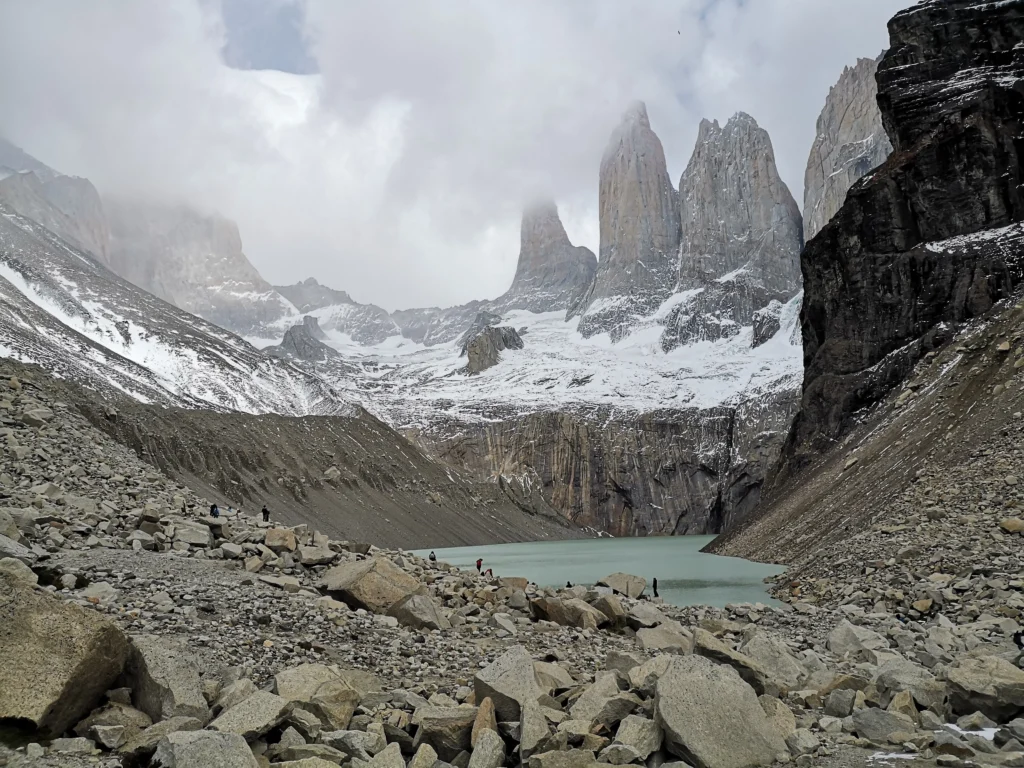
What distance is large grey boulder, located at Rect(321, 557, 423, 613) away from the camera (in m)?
14.8

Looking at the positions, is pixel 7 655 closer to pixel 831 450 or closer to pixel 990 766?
pixel 990 766

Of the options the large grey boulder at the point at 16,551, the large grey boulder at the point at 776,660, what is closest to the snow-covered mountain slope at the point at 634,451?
the large grey boulder at the point at 776,660

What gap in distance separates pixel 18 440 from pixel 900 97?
74.8 meters

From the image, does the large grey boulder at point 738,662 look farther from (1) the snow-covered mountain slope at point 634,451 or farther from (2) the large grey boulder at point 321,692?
(1) the snow-covered mountain slope at point 634,451

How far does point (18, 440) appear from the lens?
68.8ft

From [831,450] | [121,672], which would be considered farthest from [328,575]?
[831,450]

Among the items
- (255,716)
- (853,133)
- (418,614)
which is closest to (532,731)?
(255,716)

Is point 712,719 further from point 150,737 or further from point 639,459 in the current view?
point 639,459

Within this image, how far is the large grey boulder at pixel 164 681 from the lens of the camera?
31.1 feet

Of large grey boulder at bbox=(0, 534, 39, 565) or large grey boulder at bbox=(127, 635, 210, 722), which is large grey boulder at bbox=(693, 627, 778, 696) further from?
large grey boulder at bbox=(0, 534, 39, 565)

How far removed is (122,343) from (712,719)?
13184 cm

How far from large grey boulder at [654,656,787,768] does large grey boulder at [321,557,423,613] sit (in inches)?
259

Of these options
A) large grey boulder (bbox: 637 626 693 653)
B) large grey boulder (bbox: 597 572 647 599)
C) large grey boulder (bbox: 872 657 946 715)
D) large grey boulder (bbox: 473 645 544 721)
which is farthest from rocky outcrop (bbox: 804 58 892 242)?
large grey boulder (bbox: 473 645 544 721)

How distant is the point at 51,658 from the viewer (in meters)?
9.23
